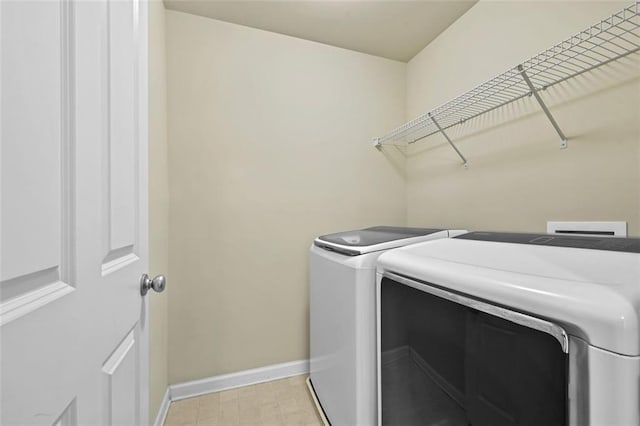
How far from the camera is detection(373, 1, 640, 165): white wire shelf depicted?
0.96 metres

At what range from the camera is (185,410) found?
159 cm

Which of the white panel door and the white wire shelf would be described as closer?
the white panel door

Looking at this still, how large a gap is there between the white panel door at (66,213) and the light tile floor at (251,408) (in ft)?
3.06

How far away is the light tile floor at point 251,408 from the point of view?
1495mm

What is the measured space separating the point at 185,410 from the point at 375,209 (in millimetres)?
1792

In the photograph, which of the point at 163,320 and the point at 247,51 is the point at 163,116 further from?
the point at 163,320

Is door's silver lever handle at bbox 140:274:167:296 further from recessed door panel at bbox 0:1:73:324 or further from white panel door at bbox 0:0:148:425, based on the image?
recessed door panel at bbox 0:1:73:324

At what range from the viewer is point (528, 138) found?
1.37m

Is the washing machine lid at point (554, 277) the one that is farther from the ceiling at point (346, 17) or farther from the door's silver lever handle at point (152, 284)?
the ceiling at point (346, 17)

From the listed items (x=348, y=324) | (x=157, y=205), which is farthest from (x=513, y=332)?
(x=157, y=205)

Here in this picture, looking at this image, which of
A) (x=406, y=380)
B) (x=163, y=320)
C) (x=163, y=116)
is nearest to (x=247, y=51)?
(x=163, y=116)

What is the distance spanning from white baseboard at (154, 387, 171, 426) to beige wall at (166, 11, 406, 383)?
0.09 meters

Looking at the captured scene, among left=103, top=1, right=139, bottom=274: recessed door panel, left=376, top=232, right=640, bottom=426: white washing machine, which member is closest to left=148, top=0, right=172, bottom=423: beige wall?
left=103, top=1, right=139, bottom=274: recessed door panel

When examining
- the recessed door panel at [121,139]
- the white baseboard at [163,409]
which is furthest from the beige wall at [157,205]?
the recessed door panel at [121,139]
